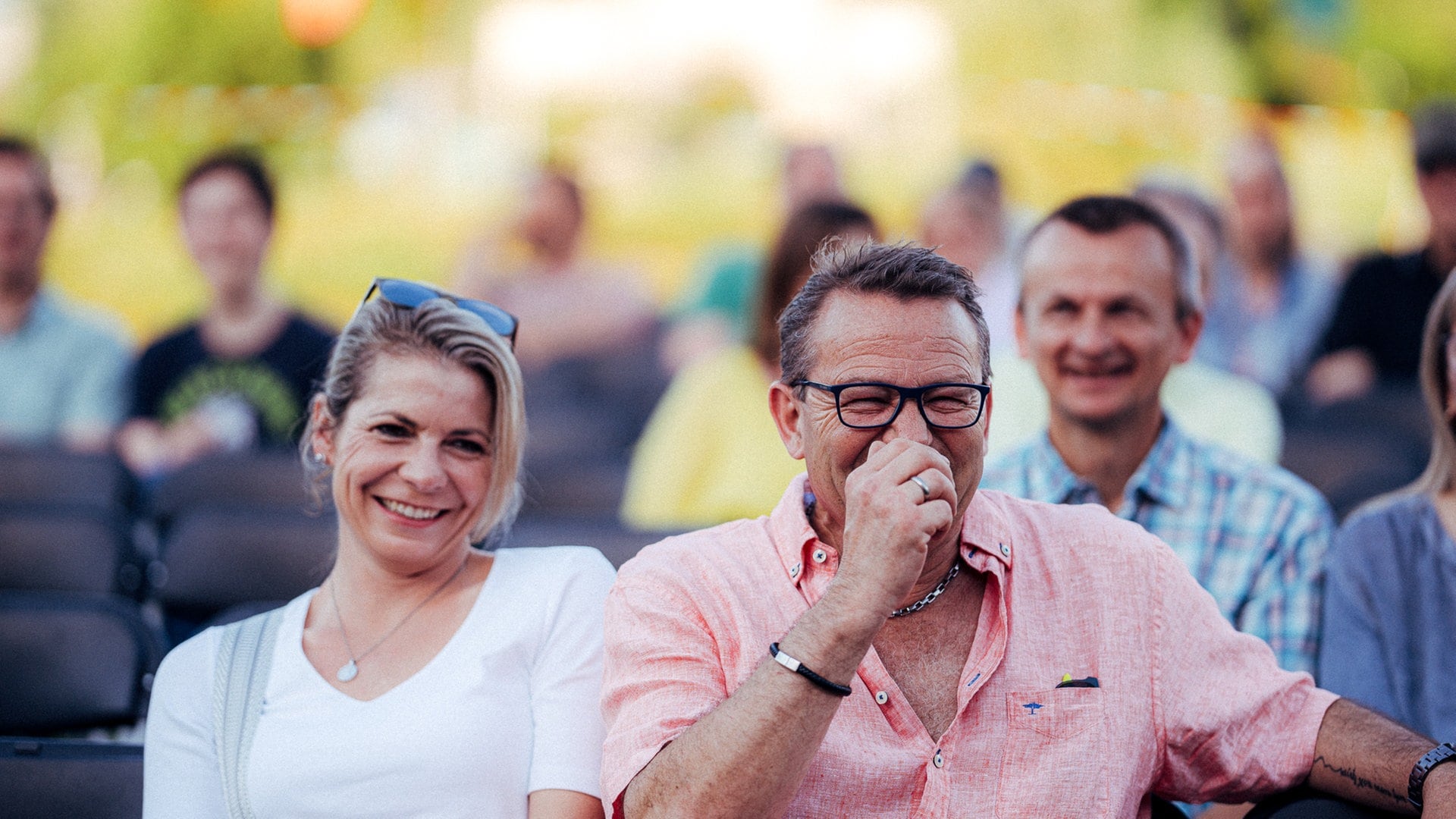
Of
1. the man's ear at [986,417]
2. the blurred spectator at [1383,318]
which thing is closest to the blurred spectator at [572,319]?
the blurred spectator at [1383,318]

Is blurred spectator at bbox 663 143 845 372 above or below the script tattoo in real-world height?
above

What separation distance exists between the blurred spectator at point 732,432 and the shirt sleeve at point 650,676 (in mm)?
1583

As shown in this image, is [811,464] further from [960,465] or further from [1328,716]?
[1328,716]

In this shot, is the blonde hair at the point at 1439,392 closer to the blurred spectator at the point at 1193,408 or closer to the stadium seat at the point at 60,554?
the blurred spectator at the point at 1193,408

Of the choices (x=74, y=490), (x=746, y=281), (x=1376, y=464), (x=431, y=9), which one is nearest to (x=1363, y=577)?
(x=1376, y=464)

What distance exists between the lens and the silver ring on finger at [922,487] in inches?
63.5

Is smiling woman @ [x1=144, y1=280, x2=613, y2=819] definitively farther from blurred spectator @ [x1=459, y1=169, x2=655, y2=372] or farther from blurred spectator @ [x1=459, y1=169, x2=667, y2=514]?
blurred spectator @ [x1=459, y1=169, x2=655, y2=372]

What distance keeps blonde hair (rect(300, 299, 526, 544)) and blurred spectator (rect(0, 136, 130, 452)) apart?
311 centimetres

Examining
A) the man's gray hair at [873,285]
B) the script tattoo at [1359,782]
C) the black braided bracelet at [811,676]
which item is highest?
the man's gray hair at [873,285]

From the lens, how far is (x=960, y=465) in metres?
1.74

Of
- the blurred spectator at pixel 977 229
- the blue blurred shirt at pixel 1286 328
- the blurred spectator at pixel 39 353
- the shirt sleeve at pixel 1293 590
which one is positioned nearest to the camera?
the shirt sleeve at pixel 1293 590

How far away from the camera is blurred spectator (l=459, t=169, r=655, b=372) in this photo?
699 cm

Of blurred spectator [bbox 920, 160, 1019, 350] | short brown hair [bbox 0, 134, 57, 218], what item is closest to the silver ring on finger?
blurred spectator [bbox 920, 160, 1019, 350]

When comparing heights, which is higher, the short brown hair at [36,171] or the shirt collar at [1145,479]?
the short brown hair at [36,171]
